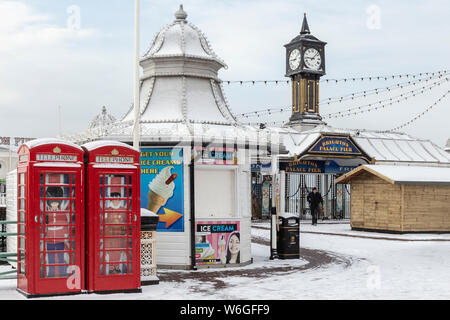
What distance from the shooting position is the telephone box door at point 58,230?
32.0 ft

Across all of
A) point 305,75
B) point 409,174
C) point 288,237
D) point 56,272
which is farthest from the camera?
point 305,75

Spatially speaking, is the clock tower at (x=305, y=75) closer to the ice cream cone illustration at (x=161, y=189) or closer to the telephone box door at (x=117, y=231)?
the ice cream cone illustration at (x=161, y=189)

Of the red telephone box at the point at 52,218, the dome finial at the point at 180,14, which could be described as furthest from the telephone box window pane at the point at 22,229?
the dome finial at the point at 180,14

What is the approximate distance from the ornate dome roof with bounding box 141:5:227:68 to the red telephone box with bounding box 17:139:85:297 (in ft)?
18.6

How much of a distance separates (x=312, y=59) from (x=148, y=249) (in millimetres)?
30448

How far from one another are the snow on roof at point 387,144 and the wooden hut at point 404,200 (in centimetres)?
813

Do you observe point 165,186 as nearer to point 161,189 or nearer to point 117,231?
point 161,189

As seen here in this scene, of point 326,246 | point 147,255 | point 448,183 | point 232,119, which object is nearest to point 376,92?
point 448,183

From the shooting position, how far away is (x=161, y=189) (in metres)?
13.7

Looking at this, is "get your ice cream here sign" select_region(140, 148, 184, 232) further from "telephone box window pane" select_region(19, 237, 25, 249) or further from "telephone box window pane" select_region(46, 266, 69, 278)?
"telephone box window pane" select_region(46, 266, 69, 278)

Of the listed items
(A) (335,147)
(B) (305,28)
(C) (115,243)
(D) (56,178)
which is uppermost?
(B) (305,28)

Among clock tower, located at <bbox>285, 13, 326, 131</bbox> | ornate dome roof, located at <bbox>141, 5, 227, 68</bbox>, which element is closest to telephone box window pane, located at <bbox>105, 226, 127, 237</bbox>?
ornate dome roof, located at <bbox>141, 5, 227, 68</bbox>

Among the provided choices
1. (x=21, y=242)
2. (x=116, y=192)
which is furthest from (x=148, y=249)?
(x=21, y=242)

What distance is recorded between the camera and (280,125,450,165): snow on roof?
33969 mm
